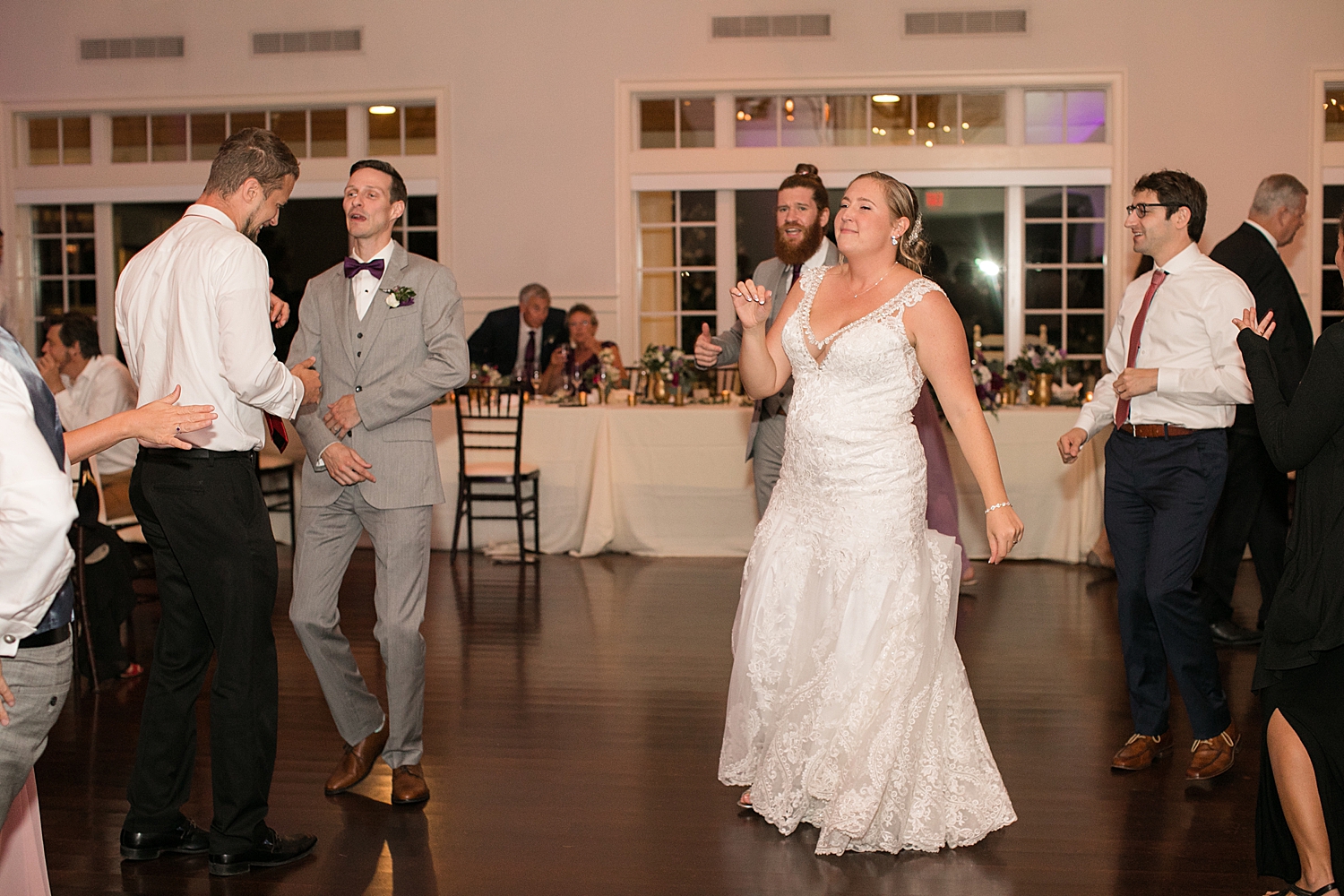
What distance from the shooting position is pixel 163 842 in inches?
116

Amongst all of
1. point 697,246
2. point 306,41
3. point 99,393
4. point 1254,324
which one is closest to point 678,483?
point 99,393

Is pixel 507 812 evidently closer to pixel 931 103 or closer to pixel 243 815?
pixel 243 815

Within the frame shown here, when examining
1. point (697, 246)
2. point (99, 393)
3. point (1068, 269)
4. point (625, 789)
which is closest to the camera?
point (625, 789)

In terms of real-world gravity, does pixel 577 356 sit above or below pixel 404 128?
below

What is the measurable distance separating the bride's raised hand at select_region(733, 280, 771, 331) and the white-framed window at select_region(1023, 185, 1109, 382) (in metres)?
7.04

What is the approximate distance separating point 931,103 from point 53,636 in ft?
28.6

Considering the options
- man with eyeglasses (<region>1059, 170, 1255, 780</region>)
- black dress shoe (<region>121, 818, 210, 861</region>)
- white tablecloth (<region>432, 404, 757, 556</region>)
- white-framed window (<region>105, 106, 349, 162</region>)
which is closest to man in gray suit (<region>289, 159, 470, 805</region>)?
black dress shoe (<region>121, 818, 210, 861</region>)

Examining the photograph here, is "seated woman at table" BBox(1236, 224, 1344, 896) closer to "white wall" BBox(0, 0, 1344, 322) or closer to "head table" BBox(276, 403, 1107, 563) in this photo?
"head table" BBox(276, 403, 1107, 563)

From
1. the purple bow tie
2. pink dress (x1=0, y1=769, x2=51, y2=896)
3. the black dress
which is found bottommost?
pink dress (x1=0, y1=769, x2=51, y2=896)

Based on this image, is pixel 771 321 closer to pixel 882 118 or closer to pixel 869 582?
pixel 869 582

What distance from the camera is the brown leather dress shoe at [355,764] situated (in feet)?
11.1

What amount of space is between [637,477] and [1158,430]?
13.1 ft

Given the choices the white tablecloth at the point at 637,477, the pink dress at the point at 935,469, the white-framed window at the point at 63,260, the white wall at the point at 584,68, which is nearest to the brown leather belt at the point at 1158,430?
the pink dress at the point at 935,469

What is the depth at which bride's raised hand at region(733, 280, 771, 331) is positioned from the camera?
308cm
